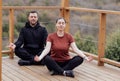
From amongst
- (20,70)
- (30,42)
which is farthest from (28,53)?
(20,70)

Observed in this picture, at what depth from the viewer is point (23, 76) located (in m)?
4.34

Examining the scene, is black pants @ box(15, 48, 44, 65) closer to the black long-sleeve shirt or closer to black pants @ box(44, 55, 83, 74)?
the black long-sleeve shirt

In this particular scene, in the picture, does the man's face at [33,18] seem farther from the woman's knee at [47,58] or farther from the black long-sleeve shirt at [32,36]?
the woman's knee at [47,58]

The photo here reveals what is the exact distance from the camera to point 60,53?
453 cm

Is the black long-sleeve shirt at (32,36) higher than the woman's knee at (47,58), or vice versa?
the black long-sleeve shirt at (32,36)

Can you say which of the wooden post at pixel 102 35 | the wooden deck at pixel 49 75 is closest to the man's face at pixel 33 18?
the wooden deck at pixel 49 75

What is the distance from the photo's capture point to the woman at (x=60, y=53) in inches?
173

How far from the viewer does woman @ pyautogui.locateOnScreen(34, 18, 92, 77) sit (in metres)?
4.41

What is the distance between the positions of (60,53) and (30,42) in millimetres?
735

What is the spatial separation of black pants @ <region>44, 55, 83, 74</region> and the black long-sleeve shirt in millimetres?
682

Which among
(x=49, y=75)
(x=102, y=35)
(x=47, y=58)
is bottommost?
(x=49, y=75)

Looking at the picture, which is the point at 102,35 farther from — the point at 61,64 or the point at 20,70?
the point at 20,70

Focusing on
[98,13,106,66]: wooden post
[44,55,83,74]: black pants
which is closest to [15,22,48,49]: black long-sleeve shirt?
[44,55,83,74]: black pants

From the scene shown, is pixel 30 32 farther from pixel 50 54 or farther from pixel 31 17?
pixel 50 54
